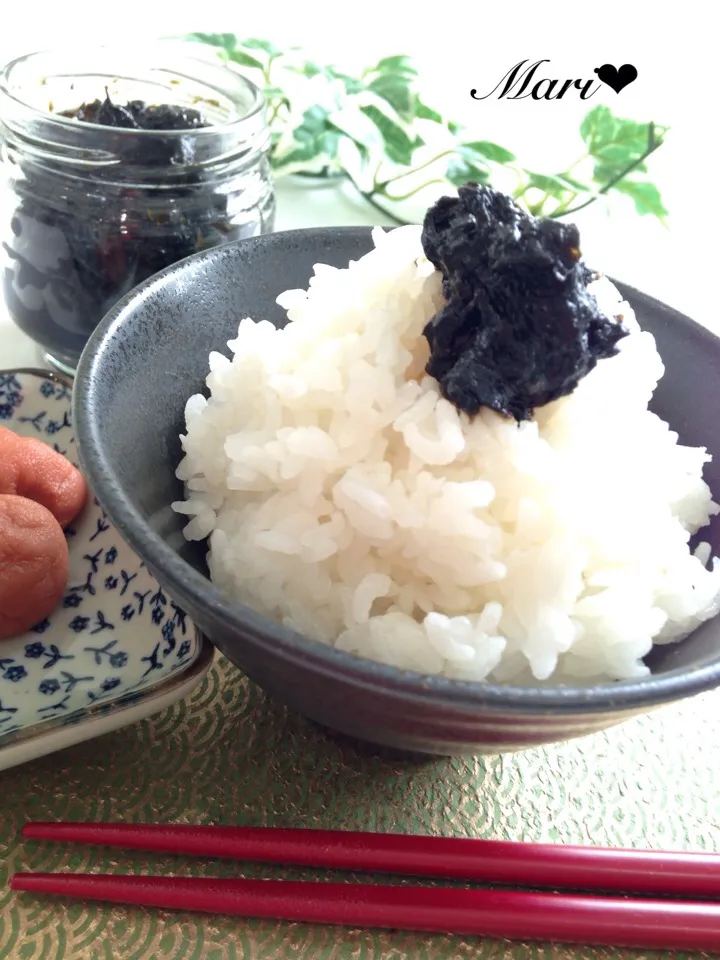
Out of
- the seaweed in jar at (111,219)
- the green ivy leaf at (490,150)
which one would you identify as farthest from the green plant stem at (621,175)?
the seaweed in jar at (111,219)

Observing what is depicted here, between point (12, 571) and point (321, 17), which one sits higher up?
point (321, 17)

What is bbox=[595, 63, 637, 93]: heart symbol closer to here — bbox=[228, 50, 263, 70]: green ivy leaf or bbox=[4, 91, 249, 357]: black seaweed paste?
bbox=[228, 50, 263, 70]: green ivy leaf

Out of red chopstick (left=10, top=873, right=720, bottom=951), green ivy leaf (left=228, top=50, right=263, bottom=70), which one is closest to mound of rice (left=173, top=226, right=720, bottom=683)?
red chopstick (left=10, top=873, right=720, bottom=951)

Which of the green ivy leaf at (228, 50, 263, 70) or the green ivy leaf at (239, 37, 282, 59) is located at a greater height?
the green ivy leaf at (239, 37, 282, 59)

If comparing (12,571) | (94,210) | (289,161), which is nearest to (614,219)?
(289,161)

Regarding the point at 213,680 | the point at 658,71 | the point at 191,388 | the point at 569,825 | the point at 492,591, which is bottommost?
the point at 213,680

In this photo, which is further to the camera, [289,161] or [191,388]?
[289,161]

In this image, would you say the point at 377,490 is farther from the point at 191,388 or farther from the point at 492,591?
the point at 191,388
